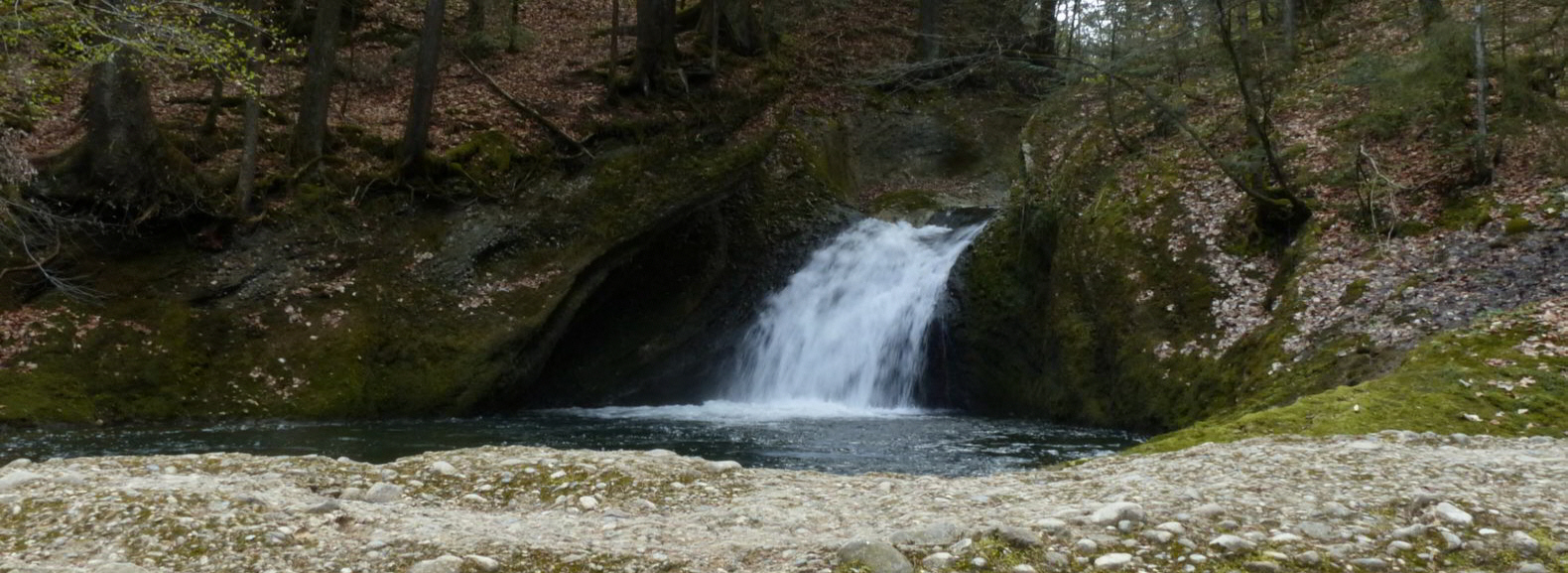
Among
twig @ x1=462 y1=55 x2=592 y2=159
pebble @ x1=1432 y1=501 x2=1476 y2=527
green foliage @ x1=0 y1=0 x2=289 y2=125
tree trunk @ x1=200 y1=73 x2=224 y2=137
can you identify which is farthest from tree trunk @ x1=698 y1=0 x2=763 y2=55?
pebble @ x1=1432 y1=501 x2=1476 y2=527

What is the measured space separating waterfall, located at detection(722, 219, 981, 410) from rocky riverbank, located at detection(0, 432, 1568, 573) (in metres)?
10.7

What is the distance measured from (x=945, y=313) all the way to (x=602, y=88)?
30.0ft

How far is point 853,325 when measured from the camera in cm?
1836

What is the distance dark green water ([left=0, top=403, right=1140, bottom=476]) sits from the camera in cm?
1083

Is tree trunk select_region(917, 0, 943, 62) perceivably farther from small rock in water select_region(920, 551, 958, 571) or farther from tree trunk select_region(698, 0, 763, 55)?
small rock in water select_region(920, 551, 958, 571)

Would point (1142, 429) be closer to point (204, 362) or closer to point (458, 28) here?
point (204, 362)

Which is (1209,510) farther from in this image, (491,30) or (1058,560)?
(491,30)

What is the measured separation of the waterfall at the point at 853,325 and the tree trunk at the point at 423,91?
713 centimetres

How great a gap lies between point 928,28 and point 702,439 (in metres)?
15.8

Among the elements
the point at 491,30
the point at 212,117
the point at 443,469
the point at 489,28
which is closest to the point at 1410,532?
the point at 443,469

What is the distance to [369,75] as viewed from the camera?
68.7ft

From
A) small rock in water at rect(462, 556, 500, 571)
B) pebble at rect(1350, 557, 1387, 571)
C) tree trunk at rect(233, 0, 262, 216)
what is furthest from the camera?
tree trunk at rect(233, 0, 262, 216)

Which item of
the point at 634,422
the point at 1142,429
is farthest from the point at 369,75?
the point at 1142,429

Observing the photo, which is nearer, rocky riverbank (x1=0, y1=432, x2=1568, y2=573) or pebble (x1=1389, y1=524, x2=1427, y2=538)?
rocky riverbank (x1=0, y1=432, x2=1568, y2=573)
